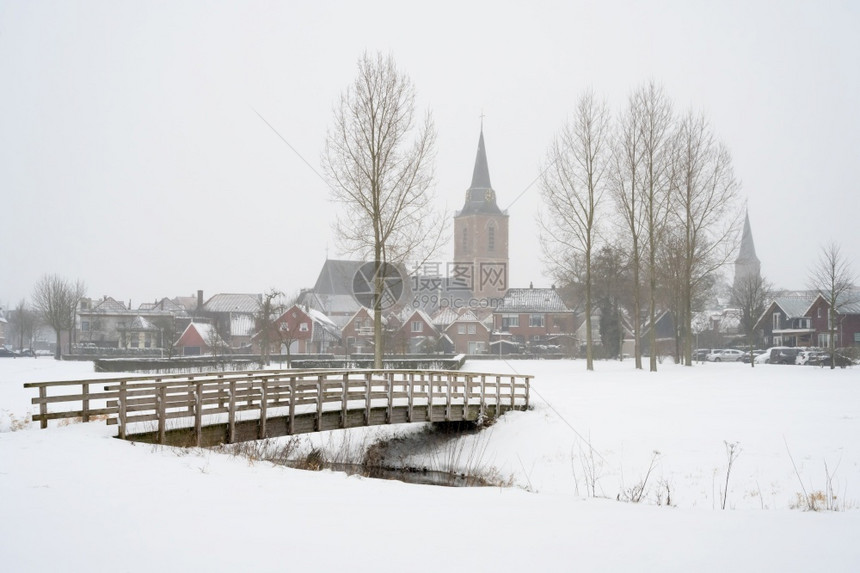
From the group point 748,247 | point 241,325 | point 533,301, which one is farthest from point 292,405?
point 748,247

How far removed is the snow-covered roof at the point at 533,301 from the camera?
80.5m

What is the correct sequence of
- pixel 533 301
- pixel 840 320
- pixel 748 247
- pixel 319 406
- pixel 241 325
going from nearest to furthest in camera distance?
pixel 319 406
pixel 840 320
pixel 533 301
pixel 241 325
pixel 748 247

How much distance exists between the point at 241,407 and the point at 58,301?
210ft

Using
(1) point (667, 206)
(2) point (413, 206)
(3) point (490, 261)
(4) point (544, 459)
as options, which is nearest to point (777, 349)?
(1) point (667, 206)

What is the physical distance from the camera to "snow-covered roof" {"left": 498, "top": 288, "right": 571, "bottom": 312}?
8050 centimetres

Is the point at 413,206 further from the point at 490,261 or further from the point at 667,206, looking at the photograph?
the point at 490,261

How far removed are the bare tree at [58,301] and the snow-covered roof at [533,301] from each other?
151 feet

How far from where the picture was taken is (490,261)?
107 metres

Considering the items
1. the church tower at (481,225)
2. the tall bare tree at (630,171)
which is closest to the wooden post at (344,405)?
the tall bare tree at (630,171)

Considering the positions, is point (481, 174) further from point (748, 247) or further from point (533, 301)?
point (748, 247)

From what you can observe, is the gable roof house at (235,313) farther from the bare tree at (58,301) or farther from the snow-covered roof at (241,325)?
the bare tree at (58,301)

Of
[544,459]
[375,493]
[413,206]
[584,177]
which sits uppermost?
[584,177]

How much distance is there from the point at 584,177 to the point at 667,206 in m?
4.97

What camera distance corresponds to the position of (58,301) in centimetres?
7119
